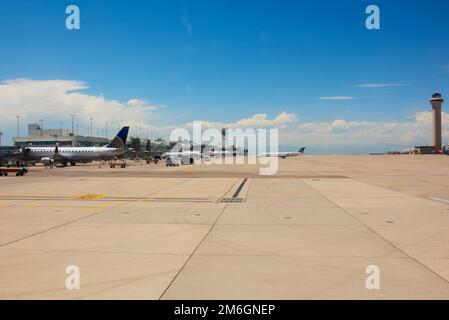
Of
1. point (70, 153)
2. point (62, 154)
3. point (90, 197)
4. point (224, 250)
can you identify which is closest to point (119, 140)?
point (70, 153)

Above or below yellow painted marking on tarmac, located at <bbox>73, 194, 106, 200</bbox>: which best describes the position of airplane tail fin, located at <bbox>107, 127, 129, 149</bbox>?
above

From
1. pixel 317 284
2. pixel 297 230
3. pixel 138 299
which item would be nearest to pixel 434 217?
pixel 297 230

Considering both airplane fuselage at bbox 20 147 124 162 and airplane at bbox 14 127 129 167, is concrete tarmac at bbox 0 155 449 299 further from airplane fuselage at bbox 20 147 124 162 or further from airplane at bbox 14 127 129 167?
airplane fuselage at bbox 20 147 124 162

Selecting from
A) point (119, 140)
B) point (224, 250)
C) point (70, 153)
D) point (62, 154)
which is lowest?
point (224, 250)

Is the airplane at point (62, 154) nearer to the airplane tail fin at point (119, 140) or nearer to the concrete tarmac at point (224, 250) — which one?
the airplane tail fin at point (119, 140)

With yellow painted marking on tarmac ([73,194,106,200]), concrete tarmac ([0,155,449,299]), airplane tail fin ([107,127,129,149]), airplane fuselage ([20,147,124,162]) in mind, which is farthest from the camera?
airplane tail fin ([107,127,129,149])

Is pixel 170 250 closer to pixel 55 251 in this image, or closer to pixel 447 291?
pixel 55 251

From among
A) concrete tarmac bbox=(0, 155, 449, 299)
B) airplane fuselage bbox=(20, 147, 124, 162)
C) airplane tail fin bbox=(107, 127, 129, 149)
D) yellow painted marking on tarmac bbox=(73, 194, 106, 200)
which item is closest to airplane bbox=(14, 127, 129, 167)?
airplane fuselage bbox=(20, 147, 124, 162)

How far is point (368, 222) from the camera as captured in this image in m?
15.1

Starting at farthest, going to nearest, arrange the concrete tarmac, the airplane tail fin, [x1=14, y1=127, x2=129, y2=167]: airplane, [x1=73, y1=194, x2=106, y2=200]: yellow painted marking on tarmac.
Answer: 1. the airplane tail fin
2. [x1=14, y1=127, x2=129, y2=167]: airplane
3. [x1=73, y1=194, x2=106, y2=200]: yellow painted marking on tarmac
4. the concrete tarmac

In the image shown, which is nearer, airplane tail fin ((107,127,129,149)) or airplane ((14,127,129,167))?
airplane ((14,127,129,167))

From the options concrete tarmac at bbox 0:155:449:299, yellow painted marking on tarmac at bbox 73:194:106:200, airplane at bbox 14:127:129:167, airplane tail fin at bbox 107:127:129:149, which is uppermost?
airplane tail fin at bbox 107:127:129:149

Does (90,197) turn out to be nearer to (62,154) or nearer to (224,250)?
(224,250)

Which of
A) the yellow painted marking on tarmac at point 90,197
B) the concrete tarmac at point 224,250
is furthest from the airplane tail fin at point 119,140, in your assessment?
the concrete tarmac at point 224,250
